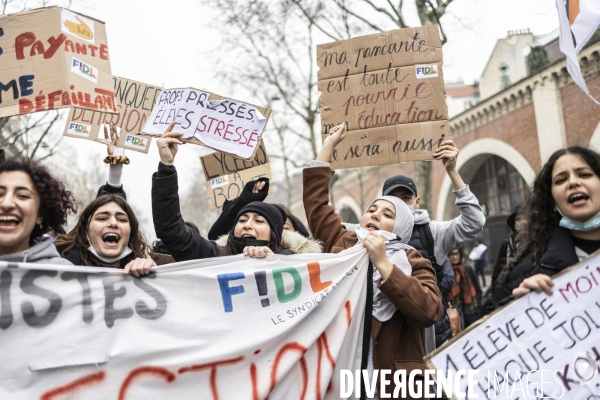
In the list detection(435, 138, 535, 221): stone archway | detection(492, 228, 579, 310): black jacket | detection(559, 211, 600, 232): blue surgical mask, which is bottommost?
detection(492, 228, 579, 310): black jacket

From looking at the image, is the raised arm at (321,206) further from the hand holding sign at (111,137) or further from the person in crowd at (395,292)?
the hand holding sign at (111,137)

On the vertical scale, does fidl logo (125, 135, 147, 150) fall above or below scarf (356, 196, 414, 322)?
above

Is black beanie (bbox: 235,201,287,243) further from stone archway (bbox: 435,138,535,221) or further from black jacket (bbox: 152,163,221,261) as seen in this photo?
stone archway (bbox: 435,138,535,221)

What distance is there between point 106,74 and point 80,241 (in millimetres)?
1446

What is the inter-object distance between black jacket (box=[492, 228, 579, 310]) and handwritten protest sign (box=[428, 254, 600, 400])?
→ 0.10 m

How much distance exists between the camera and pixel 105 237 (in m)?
2.87

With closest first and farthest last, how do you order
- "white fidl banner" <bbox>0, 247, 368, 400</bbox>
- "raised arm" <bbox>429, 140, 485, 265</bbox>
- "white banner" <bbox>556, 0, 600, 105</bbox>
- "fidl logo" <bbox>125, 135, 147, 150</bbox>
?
"white fidl banner" <bbox>0, 247, 368, 400</bbox>
"white banner" <bbox>556, 0, 600, 105</bbox>
"raised arm" <bbox>429, 140, 485, 265</bbox>
"fidl logo" <bbox>125, 135, 147, 150</bbox>

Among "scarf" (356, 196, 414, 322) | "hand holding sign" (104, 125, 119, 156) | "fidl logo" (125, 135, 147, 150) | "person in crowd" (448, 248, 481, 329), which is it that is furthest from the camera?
"person in crowd" (448, 248, 481, 329)

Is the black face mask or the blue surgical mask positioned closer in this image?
the blue surgical mask

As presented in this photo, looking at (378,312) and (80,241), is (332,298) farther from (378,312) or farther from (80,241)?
(80,241)

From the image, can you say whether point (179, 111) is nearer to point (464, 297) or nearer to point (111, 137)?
point (111, 137)

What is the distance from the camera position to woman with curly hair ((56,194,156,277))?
9.39ft

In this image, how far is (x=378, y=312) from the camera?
8.92 ft

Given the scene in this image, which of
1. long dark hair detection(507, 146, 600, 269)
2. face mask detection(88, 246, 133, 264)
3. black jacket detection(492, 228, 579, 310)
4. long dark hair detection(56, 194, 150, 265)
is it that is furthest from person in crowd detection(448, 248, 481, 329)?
face mask detection(88, 246, 133, 264)
